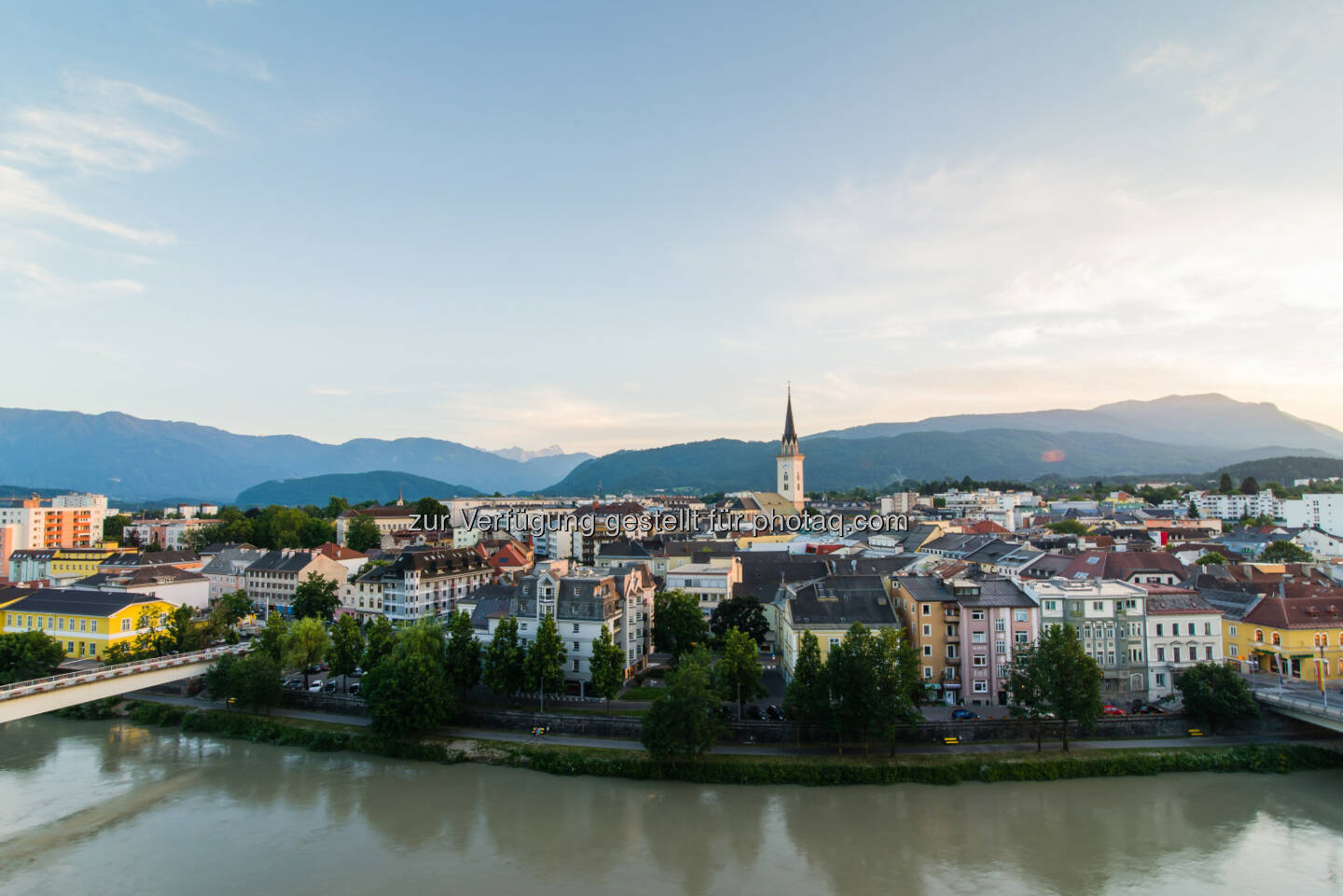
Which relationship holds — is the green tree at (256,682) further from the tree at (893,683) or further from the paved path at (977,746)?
the tree at (893,683)

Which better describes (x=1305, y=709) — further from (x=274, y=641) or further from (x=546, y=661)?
(x=274, y=641)

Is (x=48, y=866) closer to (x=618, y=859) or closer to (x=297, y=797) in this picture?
(x=297, y=797)

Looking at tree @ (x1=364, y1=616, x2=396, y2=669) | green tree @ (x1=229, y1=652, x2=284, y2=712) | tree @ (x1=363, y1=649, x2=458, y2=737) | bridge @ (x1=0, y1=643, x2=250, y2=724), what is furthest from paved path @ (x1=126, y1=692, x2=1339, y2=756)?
bridge @ (x1=0, y1=643, x2=250, y2=724)

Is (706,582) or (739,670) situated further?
(706,582)

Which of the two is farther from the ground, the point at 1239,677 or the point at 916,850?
the point at 1239,677

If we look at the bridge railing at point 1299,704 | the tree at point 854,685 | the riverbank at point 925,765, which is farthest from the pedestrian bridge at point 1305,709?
the tree at point 854,685

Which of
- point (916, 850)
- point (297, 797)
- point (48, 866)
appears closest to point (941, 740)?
point (916, 850)

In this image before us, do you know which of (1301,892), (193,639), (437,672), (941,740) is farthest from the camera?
(193,639)

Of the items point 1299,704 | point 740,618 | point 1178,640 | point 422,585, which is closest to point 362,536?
point 422,585
